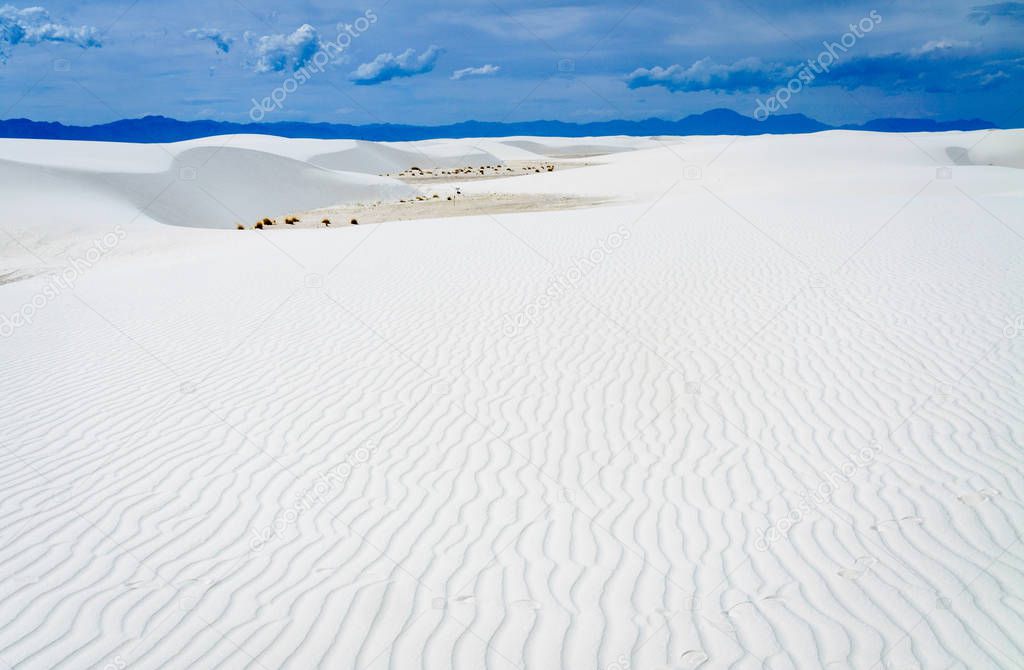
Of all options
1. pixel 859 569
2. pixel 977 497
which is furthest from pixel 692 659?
pixel 977 497

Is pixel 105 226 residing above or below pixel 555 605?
below

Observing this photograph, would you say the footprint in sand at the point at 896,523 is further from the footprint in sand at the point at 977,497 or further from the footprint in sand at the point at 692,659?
the footprint in sand at the point at 692,659

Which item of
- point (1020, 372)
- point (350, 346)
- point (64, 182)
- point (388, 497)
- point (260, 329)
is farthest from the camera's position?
point (64, 182)

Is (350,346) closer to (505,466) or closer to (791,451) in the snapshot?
(505,466)

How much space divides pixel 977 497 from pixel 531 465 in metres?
3.26

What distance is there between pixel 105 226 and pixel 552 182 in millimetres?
21702

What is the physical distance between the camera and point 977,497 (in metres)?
5.08

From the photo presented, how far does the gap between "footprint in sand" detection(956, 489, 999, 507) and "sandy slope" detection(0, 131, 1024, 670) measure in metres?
0.03

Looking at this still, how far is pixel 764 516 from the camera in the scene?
506 centimetres

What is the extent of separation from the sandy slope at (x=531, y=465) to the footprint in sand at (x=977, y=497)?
0.03m

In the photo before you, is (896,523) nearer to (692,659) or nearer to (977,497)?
(977,497)

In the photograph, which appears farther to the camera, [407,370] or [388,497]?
[407,370]

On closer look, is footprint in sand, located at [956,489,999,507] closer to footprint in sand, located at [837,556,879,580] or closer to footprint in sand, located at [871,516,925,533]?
footprint in sand, located at [871,516,925,533]

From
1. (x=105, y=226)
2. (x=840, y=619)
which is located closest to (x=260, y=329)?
(x=840, y=619)
